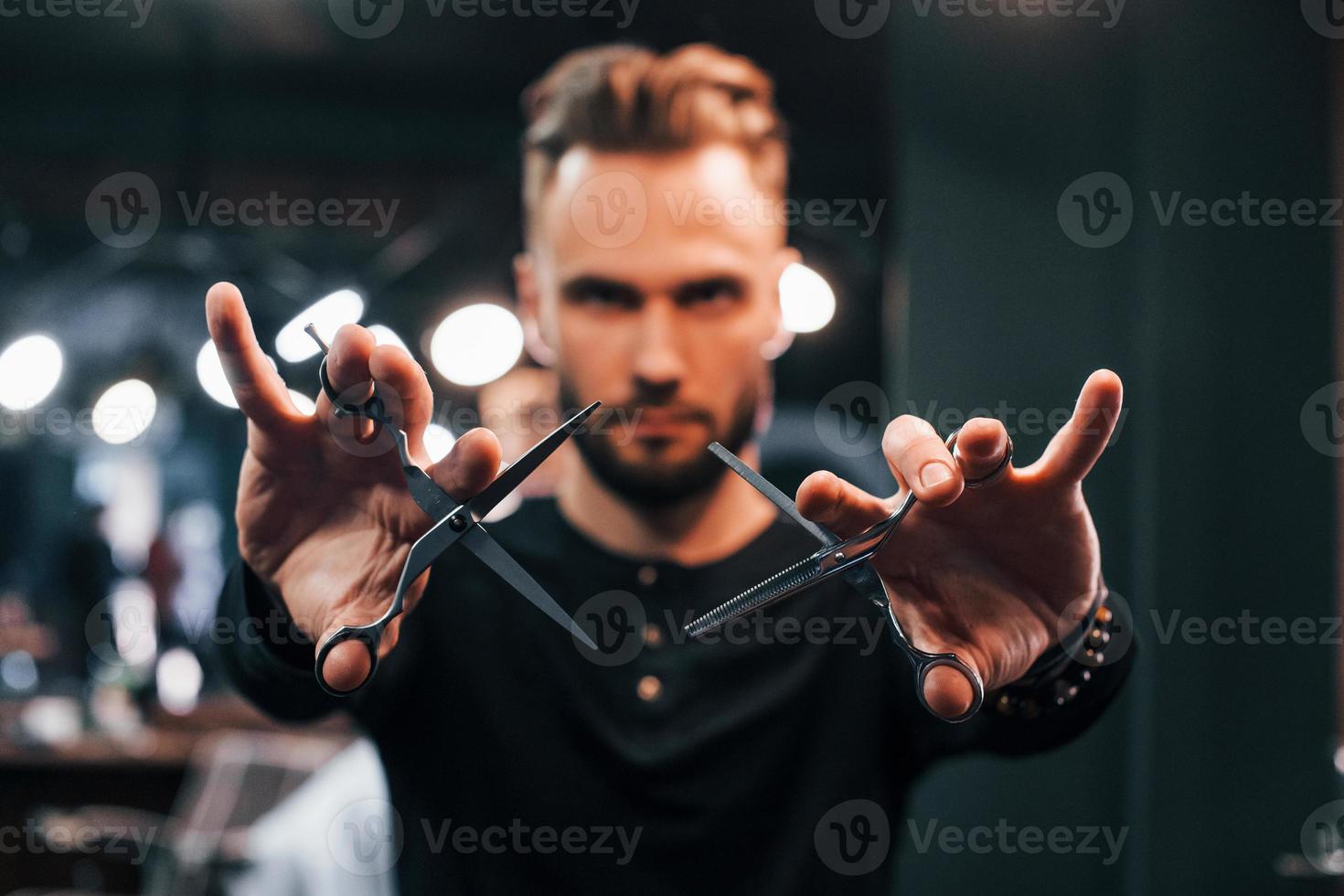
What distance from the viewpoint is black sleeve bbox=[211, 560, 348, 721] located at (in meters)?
0.97

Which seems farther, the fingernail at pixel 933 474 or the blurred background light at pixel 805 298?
the blurred background light at pixel 805 298

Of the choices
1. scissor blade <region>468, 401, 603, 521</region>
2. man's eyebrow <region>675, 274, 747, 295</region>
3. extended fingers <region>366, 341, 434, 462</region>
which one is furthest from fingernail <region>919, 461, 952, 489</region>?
man's eyebrow <region>675, 274, 747, 295</region>

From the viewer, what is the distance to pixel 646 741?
1412mm

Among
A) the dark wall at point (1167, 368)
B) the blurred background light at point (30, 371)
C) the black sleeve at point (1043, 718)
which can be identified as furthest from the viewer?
the blurred background light at point (30, 371)

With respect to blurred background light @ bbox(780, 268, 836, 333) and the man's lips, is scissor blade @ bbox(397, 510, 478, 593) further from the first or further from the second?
blurred background light @ bbox(780, 268, 836, 333)

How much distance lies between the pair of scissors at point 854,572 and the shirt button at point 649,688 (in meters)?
0.64

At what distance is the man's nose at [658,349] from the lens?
1388 mm

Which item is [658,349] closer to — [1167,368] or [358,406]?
[358,406]

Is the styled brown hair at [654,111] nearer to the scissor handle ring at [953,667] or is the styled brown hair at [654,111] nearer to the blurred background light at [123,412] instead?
the scissor handle ring at [953,667]

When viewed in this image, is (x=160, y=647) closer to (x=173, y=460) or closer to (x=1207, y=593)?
(x=173, y=460)

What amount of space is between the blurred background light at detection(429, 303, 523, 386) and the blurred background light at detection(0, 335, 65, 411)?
1.23m

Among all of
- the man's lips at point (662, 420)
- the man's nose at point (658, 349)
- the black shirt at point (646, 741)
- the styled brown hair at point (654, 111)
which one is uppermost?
the styled brown hair at point (654, 111)

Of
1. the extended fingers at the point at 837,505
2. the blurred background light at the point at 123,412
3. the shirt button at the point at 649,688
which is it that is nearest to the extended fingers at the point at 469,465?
the extended fingers at the point at 837,505

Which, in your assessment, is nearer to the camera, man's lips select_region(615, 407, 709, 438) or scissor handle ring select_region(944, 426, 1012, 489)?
scissor handle ring select_region(944, 426, 1012, 489)
